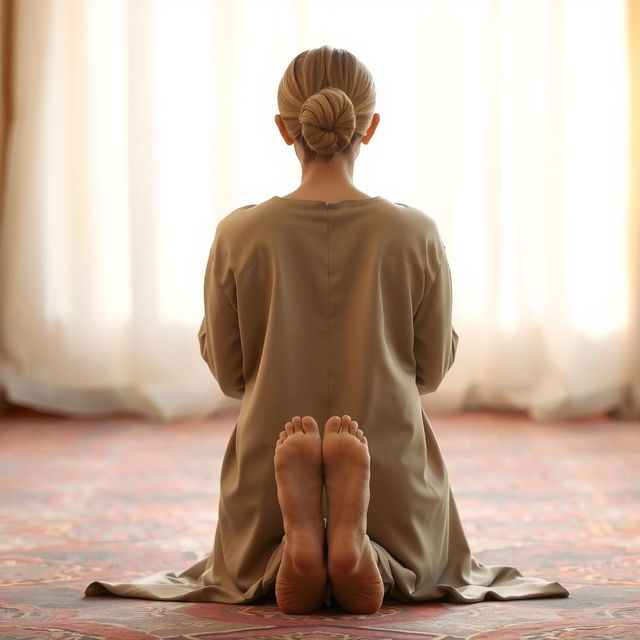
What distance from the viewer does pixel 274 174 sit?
4.25 meters

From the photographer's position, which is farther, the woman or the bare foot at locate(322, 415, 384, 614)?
the woman

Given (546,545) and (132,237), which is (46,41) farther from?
(546,545)

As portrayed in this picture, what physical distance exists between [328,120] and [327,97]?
0.13 feet

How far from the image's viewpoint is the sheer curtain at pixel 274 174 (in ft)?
13.8

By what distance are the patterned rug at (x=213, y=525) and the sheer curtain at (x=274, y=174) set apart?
25cm

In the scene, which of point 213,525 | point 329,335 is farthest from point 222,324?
point 213,525

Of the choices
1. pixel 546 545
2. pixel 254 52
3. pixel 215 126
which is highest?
pixel 254 52

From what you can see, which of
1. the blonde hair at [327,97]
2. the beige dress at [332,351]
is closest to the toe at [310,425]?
the beige dress at [332,351]

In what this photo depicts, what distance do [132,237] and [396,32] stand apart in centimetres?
138

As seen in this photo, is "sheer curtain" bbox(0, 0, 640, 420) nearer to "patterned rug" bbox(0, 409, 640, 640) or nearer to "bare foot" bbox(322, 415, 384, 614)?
"patterned rug" bbox(0, 409, 640, 640)

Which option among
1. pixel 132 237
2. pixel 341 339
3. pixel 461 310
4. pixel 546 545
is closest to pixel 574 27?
pixel 461 310

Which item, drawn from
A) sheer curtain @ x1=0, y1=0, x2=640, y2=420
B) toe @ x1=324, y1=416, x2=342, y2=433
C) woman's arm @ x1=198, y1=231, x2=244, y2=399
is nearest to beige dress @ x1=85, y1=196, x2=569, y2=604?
woman's arm @ x1=198, y1=231, x2=244, y2=399

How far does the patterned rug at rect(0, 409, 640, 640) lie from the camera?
171 centimetres

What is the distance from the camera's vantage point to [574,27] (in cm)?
418
